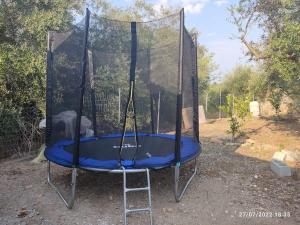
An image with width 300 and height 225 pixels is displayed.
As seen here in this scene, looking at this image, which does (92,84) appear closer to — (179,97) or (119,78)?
(119,78)

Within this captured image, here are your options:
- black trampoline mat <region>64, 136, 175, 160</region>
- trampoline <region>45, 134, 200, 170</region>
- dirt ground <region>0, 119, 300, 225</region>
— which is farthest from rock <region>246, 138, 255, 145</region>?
black trampoline mat <region>64, 136, 175, 160</region>

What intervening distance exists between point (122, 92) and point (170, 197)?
1.72 m

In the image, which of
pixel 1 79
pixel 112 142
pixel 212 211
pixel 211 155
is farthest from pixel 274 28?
pixel 1 79

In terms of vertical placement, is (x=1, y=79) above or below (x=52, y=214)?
above

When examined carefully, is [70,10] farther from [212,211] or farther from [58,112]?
[212,211]

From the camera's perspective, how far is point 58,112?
170 inches

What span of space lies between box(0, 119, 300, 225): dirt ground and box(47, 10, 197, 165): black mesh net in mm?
643

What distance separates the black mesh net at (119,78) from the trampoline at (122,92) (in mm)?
11

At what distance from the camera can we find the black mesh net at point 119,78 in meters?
3.88

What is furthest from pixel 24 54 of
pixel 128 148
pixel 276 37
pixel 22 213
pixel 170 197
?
pixel 276 37

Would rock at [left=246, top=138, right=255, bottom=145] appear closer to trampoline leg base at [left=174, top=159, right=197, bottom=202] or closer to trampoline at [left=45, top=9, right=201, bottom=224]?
trampoline at [left=45, top=9, right=201, bottom=224]

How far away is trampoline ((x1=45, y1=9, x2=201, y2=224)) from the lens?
3.62 m

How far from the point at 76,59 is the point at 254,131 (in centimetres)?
500

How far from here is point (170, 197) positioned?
347 cm
